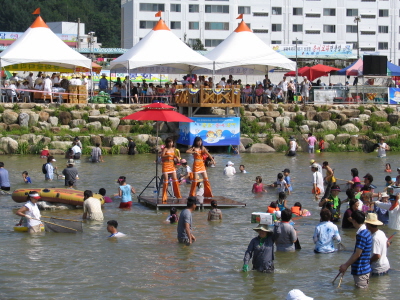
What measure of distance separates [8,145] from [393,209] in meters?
17.7

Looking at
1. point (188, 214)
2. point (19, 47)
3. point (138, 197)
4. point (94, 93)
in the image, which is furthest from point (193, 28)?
point (188, 214)

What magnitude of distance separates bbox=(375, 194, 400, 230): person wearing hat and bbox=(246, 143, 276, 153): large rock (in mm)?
15012

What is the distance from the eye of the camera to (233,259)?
503 inches

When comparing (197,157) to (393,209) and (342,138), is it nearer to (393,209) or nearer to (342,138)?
(393,209)

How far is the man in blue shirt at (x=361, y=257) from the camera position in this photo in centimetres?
986

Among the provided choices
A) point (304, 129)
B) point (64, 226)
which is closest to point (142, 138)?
point (304, 129)

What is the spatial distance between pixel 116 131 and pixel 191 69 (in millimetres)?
6032

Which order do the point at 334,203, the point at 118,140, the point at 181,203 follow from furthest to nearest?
1. the point at 118,140
2. the point at 181,203
3. the point at 334,203

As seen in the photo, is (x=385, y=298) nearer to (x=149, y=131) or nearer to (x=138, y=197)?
(x=138, y=197)

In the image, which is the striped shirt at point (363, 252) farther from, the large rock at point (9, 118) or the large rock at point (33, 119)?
the large rock at point (9, 118)

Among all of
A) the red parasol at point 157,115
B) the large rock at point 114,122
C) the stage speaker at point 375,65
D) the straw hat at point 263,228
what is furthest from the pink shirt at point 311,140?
the straw hat at point 263,228

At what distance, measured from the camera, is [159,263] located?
12.5m

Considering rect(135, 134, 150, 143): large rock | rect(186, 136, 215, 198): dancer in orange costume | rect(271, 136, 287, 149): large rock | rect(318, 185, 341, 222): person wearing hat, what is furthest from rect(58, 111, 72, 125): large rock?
rect(318, 185, 341, 222): person wearing hat

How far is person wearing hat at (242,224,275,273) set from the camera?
432 inches
